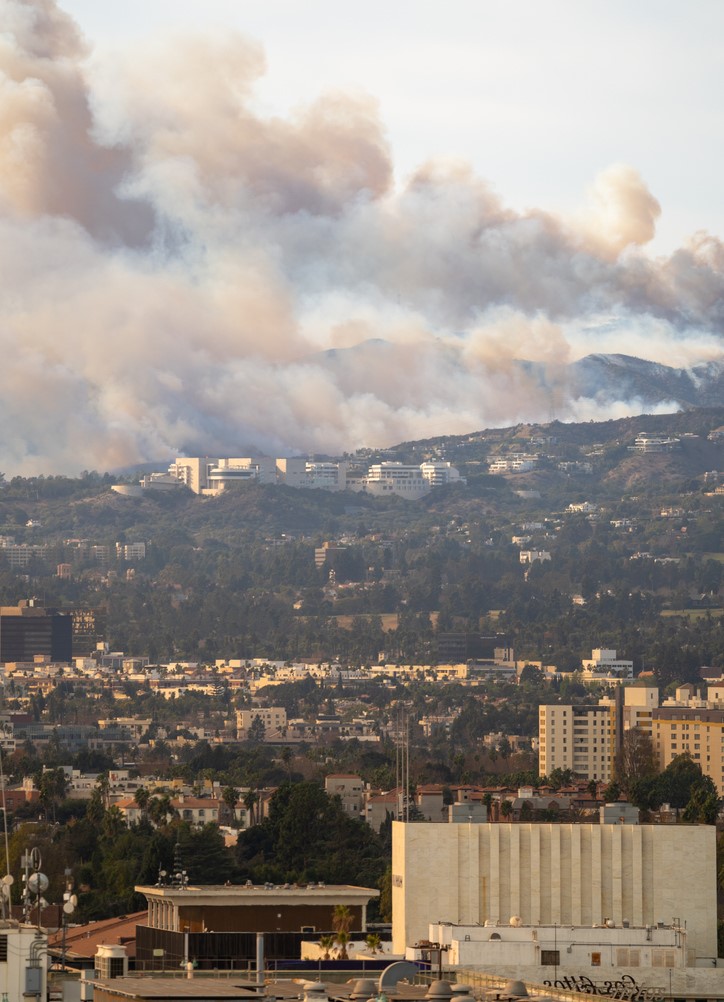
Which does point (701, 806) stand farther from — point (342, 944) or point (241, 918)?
point (342, 944)

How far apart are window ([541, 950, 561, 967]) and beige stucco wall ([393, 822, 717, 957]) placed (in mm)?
6085

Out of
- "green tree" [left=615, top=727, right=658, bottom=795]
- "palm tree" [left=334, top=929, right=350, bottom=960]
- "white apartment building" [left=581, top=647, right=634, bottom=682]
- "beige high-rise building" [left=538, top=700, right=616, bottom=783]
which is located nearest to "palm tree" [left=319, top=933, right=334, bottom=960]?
"palm tree" [left=334, top=929, right=350, bottom=960]

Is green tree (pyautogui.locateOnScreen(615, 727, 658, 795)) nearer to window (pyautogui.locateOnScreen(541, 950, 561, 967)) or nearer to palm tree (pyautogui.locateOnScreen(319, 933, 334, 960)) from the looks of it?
window (pyautogui.locateOnScreen(541, 950, 561, 967))

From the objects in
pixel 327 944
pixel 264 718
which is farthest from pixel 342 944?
pixel 264 718

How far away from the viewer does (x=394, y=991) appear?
2275 centimetres

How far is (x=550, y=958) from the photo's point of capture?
30234mm

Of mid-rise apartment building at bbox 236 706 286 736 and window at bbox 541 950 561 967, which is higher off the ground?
mid-rise apartment building at bbox 236 706 286 736

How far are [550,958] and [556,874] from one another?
7.41 metres

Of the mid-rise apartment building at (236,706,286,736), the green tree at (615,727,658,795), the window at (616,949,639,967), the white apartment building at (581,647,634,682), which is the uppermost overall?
the white apartment building at (581,647,634,682)

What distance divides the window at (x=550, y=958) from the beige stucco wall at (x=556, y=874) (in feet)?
20.0

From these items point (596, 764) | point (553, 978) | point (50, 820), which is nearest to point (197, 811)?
point (50, 820)

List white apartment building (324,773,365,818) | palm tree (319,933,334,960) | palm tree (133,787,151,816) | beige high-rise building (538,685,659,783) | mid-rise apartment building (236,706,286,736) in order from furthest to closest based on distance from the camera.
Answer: mid-rise apartment building (236,706,286,736), beige high-rise building (538,685,659,783), white apartment building (324,773,365,818), palm tree (133,787,151,816), palm tree (319,933,334,960)

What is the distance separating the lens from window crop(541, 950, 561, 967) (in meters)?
30.0

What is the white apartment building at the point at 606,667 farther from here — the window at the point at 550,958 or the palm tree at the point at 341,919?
the window at the point at 550,958
